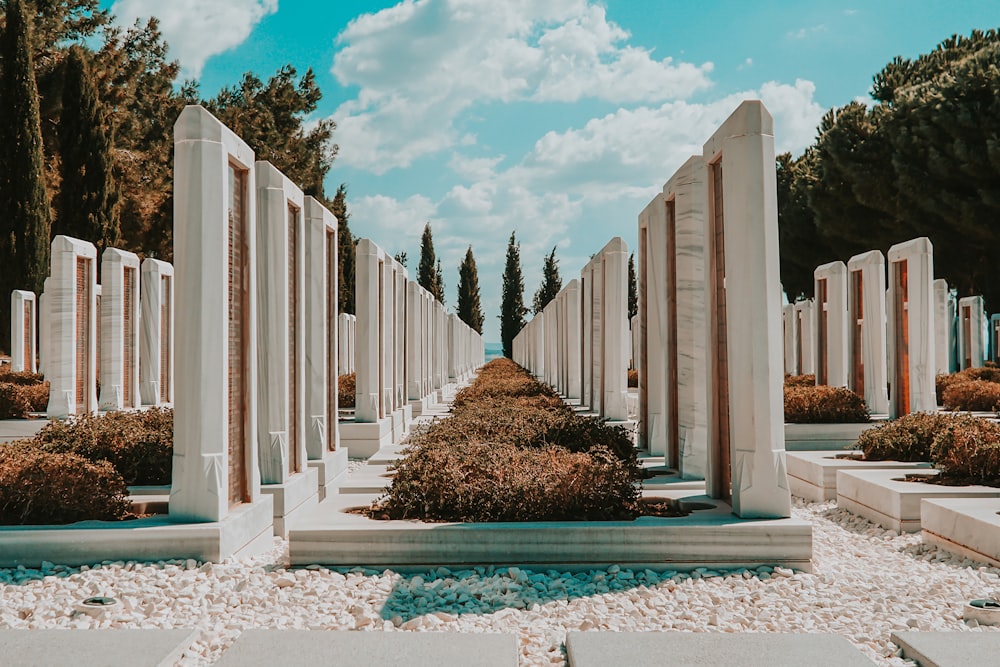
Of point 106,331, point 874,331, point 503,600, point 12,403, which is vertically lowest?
point 503,600

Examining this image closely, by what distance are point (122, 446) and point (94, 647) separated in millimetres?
3720

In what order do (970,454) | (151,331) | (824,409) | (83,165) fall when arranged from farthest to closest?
(83,165) → (151,331) → (824,409) → (970,454)

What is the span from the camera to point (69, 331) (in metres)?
13.3

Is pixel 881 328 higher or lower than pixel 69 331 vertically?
lower

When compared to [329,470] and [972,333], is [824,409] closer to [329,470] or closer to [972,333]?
[329,470]

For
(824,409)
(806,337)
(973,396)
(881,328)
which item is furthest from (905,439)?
(806,337)

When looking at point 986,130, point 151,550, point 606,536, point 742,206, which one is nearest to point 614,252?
point 742,206

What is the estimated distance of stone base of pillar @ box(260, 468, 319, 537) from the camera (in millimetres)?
6375

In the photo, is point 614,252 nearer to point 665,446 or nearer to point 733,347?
point 665,446

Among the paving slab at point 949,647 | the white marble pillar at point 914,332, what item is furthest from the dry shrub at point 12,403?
the paving slab at point 949,647

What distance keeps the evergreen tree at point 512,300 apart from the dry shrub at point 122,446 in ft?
180

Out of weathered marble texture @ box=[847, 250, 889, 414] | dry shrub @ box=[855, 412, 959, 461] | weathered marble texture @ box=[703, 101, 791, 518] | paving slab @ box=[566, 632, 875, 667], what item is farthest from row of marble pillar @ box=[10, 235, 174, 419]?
weathered marble texture @ box=[847, 250, 889, 414]

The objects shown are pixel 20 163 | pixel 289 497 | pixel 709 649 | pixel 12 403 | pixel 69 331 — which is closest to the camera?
pixel 709 649

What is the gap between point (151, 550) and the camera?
196 inches
